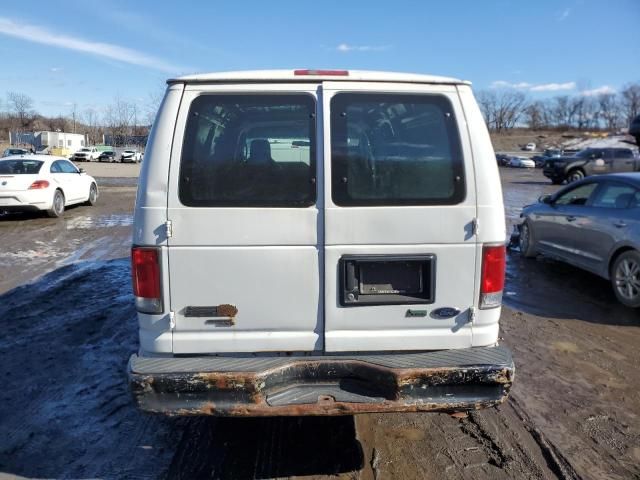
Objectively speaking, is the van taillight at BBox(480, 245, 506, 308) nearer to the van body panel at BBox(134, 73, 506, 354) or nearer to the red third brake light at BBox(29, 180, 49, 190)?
the van body panel at BBox(134, 73, 506, 354)

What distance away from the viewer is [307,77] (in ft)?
9.97

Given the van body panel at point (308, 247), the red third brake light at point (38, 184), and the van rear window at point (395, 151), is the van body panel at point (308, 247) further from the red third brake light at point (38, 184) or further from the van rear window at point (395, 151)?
the red third brake light at point (38, 184)

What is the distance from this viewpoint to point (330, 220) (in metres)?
2.96

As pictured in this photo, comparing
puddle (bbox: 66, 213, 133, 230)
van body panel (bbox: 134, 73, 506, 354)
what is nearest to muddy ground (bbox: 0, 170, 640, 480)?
van body panel (bbox: 134, 73, 506, 354)

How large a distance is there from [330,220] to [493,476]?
176cm

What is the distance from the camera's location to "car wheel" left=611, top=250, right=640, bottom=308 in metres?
6.22

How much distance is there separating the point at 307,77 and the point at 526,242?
7.04m

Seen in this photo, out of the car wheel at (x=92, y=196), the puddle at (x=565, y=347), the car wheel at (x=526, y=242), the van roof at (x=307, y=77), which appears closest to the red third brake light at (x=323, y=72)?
the van roof at (x=307, y=77)

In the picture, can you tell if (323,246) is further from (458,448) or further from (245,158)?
(458,448)

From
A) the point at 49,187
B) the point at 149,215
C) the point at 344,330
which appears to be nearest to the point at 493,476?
the point at 344,330

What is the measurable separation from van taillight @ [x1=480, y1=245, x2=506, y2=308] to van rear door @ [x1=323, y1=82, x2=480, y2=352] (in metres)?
0.05

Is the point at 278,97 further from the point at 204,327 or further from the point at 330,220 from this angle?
the point at 204,327

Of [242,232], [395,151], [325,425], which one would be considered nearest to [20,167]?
[325,425]

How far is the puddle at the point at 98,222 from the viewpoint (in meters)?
12.4
